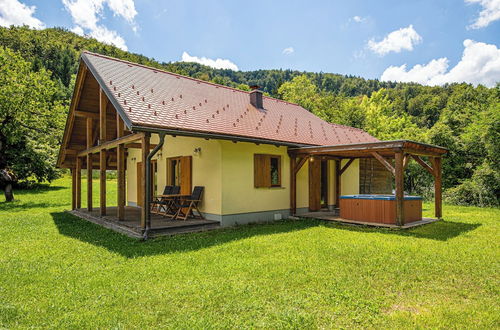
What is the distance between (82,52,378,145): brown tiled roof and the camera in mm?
8125

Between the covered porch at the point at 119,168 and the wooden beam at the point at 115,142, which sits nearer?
the covered porch at the point at 119,168

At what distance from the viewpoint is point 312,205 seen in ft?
39.4

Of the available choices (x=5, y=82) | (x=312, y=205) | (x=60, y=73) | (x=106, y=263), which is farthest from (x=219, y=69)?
(x=106, y=263)

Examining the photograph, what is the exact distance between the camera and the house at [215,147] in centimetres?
A: 837

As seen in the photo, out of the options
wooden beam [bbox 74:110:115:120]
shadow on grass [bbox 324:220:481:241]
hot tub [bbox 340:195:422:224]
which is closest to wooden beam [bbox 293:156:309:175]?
hot tub [bbox 340:195:422:224]

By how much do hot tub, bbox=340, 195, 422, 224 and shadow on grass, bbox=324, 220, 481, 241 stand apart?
48 centimetres

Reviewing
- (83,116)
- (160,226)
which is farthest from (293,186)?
(83,116)

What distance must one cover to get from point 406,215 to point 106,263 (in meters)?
8.16

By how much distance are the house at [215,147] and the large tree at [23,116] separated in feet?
18.6

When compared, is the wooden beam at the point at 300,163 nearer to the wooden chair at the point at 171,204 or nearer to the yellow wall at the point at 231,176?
the yellow wall at the point at 231,176

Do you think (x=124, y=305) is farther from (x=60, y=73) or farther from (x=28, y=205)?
(x=60, y=73)

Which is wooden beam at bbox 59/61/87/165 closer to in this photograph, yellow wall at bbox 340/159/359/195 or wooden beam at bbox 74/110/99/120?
wooden beam at bbox 74/110/99/120

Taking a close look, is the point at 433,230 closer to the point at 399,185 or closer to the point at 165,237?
the point at 399,185

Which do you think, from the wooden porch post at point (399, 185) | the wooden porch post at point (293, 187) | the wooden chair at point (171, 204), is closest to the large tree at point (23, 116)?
the wooden chair at point (171, 204)
